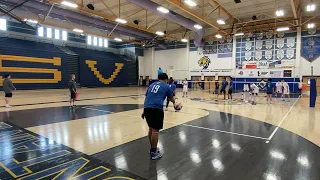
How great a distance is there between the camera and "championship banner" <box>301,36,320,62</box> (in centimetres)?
2079

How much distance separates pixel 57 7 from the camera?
17.1 metres

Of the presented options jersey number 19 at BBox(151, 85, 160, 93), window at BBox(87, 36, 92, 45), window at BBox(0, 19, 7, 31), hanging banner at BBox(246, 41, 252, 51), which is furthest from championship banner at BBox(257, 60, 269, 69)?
window at BBox(0, 19, 7, 31)

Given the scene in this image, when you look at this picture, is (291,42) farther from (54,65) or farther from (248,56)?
(54,65)

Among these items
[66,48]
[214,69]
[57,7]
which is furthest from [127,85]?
[57,7]

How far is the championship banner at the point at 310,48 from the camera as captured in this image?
20.8 meters

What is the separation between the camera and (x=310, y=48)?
21188 mm

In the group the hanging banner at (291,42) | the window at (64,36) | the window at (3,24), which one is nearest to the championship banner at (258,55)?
the hanging banner at (291,42)

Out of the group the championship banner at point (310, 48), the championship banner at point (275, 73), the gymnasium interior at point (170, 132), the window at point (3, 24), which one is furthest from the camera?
the championship banner at point (275, 73)

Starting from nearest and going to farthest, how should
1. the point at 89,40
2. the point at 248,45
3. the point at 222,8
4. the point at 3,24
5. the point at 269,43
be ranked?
the point at 222,8
the point at 3,24
the point at 269,43
the point at 248,45
the point at 89,40

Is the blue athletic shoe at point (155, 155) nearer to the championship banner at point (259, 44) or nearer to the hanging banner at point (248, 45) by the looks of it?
the championship banner at point (259, 44)

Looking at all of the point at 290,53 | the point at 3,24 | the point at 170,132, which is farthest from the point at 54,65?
the point at 290,53

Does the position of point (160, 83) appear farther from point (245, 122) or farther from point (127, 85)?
point (127, 85)

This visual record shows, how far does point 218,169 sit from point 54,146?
3.39 m

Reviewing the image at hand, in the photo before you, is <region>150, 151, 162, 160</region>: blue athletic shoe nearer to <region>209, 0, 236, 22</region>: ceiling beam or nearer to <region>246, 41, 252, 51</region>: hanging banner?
<region>209, 0, 236, 22</region>: ceiling beam
